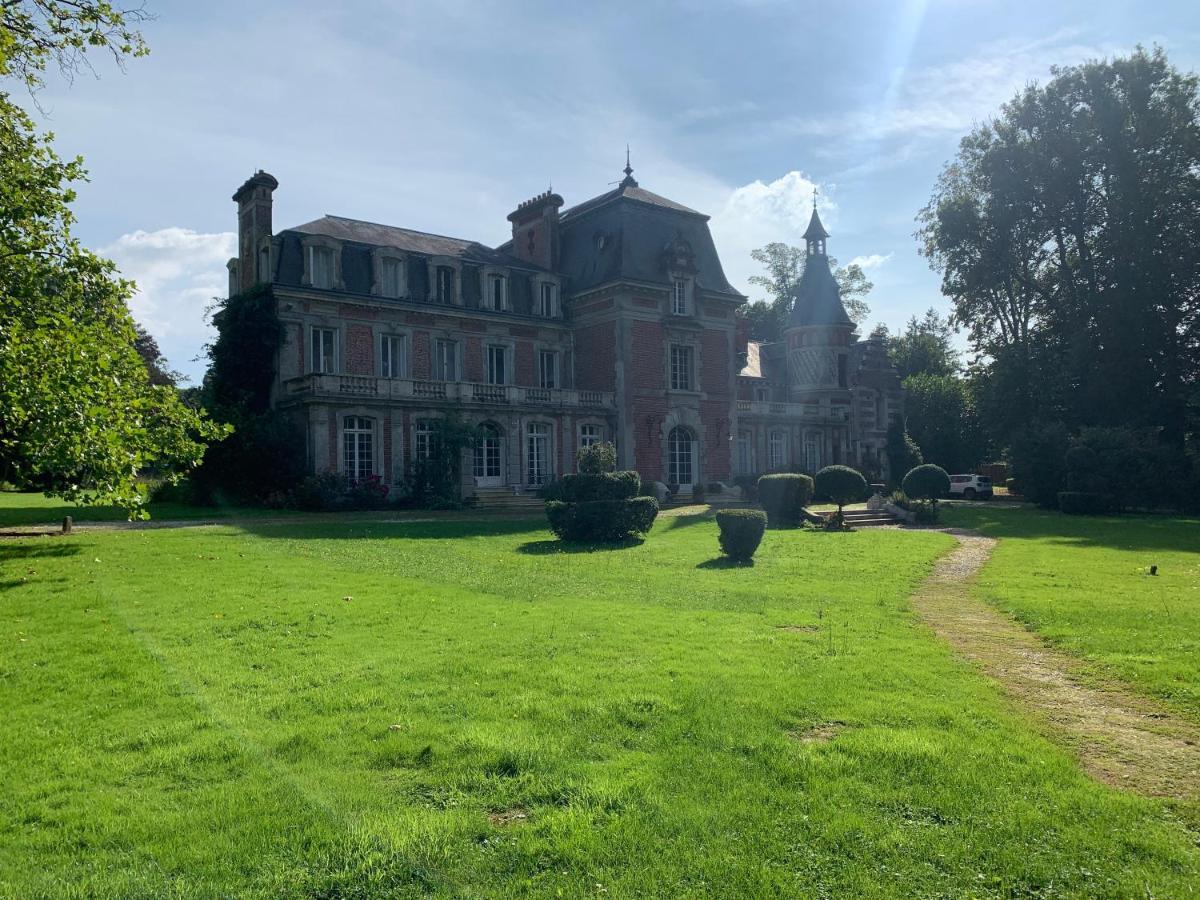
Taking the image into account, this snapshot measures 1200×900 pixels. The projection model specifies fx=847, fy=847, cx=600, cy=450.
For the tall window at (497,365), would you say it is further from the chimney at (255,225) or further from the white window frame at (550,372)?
the chimney at (255,225)

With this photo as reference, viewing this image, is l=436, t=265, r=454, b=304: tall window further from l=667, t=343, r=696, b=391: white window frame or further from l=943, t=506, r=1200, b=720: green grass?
l=943, t=506, r=1200, b=720: green grass

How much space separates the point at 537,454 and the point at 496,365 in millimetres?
4297

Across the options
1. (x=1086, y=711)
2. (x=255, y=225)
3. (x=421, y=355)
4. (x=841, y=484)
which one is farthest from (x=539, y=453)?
(x=1086, y=711)

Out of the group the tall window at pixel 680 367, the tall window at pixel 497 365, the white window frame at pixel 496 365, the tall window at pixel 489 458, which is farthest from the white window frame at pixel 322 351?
the tall window at pixel 680 367

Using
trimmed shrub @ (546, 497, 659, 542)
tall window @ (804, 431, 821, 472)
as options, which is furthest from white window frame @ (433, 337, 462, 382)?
tall window @ (804, 431, 821, 472)

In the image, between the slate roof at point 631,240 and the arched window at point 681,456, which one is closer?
the slate roof at point 631,240

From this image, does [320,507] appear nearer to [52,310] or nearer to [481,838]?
[52,310]

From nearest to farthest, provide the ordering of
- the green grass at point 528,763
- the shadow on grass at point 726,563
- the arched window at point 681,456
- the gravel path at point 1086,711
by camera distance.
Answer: the green grass at point 528,763, the gravel path at point 1086,711, the shadow on grass at point 726,563, the arched window at point 681,456

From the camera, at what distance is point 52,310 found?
1389cm

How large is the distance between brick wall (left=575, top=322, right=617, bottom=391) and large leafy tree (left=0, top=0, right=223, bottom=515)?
22.0m

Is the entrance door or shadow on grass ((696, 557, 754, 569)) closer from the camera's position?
shadow on grass ((696, 557, 754, 569))

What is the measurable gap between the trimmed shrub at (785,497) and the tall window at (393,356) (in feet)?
47.6

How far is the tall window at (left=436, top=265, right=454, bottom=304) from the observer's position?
109 ft

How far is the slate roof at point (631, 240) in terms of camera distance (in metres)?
35.5
